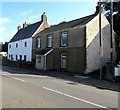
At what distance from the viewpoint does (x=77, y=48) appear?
2234 cm

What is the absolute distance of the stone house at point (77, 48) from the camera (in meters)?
21.5

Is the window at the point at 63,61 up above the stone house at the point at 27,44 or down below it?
below

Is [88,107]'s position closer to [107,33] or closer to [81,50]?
[81,50]

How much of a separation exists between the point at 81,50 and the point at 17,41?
22.6m

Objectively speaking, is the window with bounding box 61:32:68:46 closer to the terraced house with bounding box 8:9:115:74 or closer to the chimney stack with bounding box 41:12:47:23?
the terraced house with bounding box 8:9:115:74

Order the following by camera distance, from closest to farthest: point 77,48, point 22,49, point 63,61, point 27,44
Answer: point 77,48 < point 63,61 < point 27,44 < point 22,49

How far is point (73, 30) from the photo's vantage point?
2328cm

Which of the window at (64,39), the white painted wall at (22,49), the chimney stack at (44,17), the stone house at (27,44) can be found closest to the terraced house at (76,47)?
the window at (64,39)

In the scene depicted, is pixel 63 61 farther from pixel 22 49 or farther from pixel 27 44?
pixel 22 49

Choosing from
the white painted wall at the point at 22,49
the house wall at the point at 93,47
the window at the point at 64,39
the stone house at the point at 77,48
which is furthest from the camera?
the white painted wall at the point at 22,49

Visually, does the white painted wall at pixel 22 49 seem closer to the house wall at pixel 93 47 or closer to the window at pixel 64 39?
the window at pixel 64 39

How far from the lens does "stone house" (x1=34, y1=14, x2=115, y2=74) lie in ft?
70.5

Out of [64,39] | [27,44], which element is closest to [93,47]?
[64,39]

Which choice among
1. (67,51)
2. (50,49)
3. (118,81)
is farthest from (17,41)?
(118,81)
